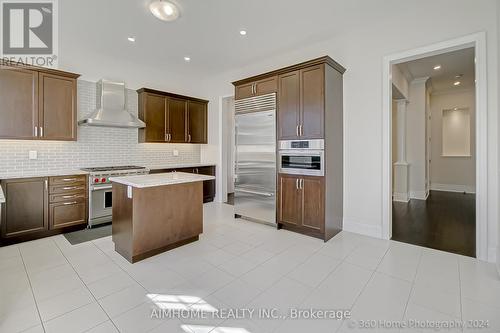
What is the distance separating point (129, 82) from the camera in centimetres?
495

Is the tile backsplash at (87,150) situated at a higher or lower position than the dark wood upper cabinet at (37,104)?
lower

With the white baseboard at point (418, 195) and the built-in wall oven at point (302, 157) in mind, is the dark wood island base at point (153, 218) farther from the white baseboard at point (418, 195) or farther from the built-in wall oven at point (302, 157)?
the white baseboard at point (418, 195)

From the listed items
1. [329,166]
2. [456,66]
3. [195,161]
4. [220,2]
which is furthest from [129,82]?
[456,66]

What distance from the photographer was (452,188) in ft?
24.0

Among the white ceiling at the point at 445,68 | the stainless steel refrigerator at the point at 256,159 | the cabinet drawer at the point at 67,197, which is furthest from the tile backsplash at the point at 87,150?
the white ceiling at the point at 445,68

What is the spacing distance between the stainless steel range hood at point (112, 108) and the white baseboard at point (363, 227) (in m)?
4.13

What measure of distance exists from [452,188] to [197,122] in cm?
785

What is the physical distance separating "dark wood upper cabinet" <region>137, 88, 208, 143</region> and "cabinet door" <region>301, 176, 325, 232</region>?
10.7 ft

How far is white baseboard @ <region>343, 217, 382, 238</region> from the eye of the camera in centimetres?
347

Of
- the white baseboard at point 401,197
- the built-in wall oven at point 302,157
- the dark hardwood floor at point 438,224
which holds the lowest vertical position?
the dark hardwood floor at point 438,224

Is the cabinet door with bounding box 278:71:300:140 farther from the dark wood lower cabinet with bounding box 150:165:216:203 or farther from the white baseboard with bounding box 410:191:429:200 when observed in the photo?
the white baseboard with bounding box 410:191:429:200

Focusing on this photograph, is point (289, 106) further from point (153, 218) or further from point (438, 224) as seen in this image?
point (438, 224)

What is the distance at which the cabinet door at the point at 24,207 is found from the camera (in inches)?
125

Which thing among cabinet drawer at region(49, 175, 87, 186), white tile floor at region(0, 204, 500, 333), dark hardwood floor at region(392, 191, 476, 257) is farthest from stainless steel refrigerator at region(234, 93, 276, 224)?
cabinet drawer at region(49, 175, 87, 186)
